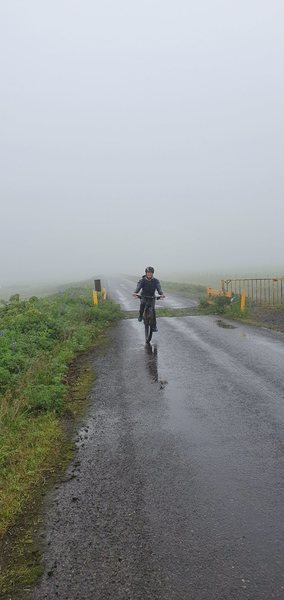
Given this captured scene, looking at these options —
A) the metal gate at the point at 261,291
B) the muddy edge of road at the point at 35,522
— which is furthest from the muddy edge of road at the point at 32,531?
the metal gate at the point at 261,291

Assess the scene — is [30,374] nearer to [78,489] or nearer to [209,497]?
[78,489]

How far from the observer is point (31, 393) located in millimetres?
7418

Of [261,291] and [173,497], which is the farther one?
[261,291]

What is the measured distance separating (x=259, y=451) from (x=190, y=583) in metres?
2.38

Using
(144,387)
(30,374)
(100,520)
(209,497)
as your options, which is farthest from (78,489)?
(30,374)

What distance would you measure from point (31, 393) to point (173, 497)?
3973mm

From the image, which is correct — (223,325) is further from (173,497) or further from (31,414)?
(173,497)

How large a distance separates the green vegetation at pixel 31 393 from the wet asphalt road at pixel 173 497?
0.43 m

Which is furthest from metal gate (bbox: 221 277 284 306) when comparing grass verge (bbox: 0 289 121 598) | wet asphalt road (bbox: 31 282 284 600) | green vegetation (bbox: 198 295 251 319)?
wet asphalt road (bbox: 31 282 284 600)

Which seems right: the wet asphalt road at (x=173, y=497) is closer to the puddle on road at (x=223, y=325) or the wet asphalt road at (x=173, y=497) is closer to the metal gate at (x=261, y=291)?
the puddle on road at (x=223, y=325)

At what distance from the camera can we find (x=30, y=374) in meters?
8.36

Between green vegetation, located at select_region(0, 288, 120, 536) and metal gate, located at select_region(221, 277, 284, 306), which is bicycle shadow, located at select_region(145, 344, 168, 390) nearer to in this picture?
green vegetation, located at select_region(0, 288, 120, 536)

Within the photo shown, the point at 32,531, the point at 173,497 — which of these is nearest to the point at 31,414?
the point at 32,531

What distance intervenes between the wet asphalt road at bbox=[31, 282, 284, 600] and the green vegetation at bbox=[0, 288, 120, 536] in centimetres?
43
